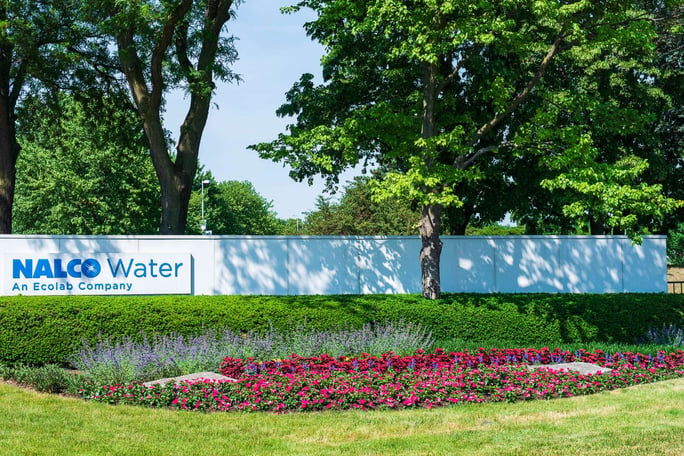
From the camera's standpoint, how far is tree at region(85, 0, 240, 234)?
19.3 m

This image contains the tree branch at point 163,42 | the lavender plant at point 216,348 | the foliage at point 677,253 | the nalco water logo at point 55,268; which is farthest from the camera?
the foliage at point 677,253

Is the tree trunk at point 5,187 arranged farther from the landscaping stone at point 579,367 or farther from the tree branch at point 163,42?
the landscaping stone at point 579,367

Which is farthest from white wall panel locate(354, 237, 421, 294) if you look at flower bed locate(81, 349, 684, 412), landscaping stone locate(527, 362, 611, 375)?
landscaping stone locate(527, 362, 611, 375)

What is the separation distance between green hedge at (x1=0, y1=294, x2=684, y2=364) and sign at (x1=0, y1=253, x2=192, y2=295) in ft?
11.3

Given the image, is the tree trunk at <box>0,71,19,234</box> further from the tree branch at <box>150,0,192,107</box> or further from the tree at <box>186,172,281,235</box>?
the tree at <box>186,172,281,235</box>

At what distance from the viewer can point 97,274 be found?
18344 mm

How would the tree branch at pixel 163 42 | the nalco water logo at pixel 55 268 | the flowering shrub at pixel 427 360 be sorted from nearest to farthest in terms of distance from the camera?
1. the flowering shrub at pixel 427 360
2. the nalco water logo at pixel 55 268
3. the tree branch at pixel 163 42

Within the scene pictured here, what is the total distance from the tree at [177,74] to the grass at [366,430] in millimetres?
10325

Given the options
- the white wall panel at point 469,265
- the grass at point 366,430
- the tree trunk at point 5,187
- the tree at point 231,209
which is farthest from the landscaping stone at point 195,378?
the tree at point 231,209

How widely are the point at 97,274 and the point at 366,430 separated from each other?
11797 millimetres

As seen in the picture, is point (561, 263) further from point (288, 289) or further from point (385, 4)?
point (385, 4)

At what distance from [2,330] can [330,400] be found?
753 cm

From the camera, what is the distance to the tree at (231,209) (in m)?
62.6

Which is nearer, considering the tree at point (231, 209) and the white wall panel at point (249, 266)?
the white wall panel at point (249, 266)
